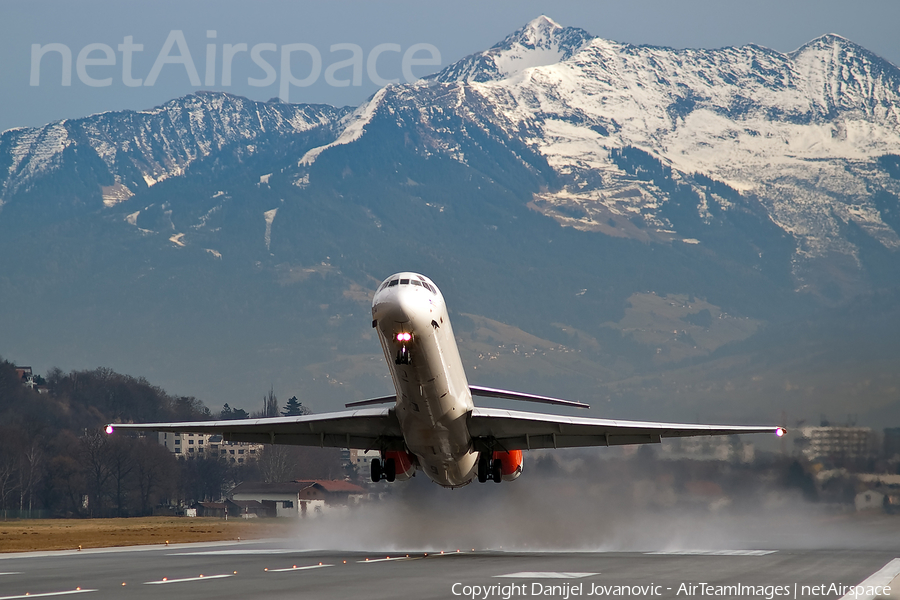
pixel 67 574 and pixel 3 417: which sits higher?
pixel 3 417

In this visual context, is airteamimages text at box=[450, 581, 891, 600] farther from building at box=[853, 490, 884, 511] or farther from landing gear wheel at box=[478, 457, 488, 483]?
building at box=[853, 490, 884, 511]

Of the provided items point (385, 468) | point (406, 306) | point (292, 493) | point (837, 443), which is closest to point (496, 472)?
point (385, 468)

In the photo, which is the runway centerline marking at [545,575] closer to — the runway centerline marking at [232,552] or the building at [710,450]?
the runway centerline marking at [232,552]

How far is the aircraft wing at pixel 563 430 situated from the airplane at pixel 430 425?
40 mm

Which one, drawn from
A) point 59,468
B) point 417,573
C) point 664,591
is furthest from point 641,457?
point 59,468

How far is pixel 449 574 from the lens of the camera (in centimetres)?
3469

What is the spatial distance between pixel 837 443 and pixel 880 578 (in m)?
26.1

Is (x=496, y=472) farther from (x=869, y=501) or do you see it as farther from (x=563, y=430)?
(x=869, y=501)

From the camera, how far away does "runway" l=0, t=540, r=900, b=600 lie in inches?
1135

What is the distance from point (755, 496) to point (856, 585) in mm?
25595

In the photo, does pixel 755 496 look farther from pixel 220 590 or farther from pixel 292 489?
pixel 292 489

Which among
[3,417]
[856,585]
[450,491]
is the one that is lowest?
[856,585]

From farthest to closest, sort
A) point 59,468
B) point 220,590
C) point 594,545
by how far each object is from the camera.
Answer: point 59,468 → point 594,545 → point 220,590

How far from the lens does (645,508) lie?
55.4 meters
